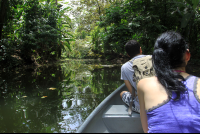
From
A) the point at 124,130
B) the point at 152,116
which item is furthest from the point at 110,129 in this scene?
the point at 152,116

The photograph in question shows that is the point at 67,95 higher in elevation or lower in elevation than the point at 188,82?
lower

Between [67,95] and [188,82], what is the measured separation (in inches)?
120

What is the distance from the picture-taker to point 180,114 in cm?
81

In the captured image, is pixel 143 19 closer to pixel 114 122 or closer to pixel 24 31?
pixel 24 31

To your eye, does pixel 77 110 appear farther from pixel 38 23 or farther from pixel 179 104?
pixel 38 23

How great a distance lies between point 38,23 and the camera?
9.15 m

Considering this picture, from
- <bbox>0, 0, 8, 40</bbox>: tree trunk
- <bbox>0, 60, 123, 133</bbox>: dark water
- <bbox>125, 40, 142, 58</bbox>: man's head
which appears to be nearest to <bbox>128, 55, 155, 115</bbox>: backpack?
<bbox>125, 40, 142, 58</bbox>: man's head

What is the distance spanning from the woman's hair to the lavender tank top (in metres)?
0.06

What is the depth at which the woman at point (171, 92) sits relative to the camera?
31.9 inches

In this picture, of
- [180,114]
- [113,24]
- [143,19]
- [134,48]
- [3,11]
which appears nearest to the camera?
[180,114]

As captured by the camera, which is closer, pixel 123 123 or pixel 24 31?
pixel 123 123

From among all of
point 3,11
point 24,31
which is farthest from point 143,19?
point 3,11

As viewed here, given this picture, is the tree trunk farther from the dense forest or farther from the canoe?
the canoe

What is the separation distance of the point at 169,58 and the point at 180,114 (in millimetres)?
308
